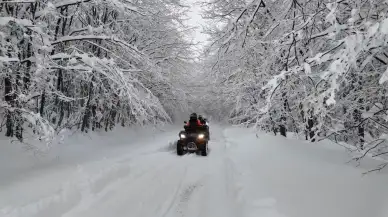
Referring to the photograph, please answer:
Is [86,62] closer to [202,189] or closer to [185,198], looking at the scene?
[185,198]

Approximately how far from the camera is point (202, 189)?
791 centimetres

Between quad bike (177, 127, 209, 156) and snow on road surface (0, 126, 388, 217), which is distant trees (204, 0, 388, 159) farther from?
quad bike (177, 127, 209, 156)

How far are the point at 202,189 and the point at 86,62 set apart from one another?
420 cm

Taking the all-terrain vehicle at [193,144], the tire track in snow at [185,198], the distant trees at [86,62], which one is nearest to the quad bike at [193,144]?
the all-terrain vehicle at [193,144]

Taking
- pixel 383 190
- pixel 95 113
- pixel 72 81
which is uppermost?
pixel 72 81

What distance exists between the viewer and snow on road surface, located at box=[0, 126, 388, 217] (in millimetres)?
5539

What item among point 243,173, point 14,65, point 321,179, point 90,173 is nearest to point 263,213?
point 321,179

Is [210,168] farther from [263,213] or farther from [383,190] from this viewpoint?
[383,190]

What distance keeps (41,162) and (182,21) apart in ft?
32.0

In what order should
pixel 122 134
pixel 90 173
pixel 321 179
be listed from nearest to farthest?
pixel 321 179 < pixel 90 173 < pixel 122 134

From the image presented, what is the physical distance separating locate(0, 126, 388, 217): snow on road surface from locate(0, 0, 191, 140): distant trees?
1.34 meters

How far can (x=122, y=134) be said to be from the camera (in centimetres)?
1948

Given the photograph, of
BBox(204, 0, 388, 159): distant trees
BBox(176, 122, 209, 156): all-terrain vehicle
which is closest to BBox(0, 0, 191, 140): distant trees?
BBox(176, 122, 209, 156): all-terrain vehicle

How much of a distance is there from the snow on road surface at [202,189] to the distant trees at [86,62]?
1336 millimetres
